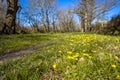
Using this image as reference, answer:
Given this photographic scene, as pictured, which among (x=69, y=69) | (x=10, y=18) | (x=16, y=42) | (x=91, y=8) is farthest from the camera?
(x=91, y=8)

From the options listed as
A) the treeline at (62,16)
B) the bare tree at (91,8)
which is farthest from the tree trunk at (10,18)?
the bare tree at (91,8)

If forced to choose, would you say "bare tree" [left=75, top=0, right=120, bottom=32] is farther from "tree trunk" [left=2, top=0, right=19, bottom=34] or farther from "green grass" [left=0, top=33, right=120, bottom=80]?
"green grass" [left=0, top=33, right=120, bottom=80]

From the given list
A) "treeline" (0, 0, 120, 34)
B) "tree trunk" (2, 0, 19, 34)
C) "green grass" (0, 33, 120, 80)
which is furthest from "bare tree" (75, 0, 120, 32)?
"green grass" (0, 33, 120, 80)

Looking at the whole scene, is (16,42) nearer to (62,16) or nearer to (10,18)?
(10,18)

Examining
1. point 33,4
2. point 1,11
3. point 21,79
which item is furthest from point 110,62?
point 33,4

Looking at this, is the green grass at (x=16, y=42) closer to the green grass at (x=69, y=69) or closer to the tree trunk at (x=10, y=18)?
the green grass at (x=69, y=69)

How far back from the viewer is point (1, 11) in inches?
2146

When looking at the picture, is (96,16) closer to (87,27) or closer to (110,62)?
(87,27)

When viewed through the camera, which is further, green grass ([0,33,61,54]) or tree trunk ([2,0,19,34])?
tree trunk ([2,0,19,34])

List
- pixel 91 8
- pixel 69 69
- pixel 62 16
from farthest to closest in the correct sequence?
pixel 62 16 → pixel 91 8 → pixel 69 69

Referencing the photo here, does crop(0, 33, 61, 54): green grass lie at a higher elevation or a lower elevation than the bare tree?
lower

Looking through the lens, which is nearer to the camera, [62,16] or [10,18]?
[10,18]

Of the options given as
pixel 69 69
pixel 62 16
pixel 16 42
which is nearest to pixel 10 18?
pixel 16 42

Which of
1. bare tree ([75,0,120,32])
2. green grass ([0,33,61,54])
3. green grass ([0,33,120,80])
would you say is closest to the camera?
green grass ([0,33,120,80])
